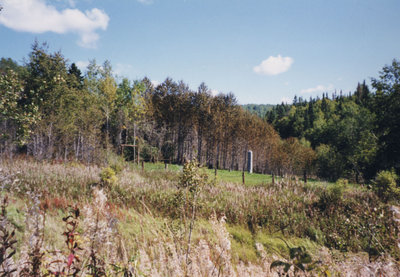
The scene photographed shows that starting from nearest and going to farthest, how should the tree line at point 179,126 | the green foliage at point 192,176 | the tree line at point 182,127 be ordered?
the green foliage at point 192,176 → the tree line at point 182,127 → the tree line at point 179,126

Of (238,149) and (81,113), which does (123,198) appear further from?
(238,149)

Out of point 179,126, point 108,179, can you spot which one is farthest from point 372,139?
point 108,179

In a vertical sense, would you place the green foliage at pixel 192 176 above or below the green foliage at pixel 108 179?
above

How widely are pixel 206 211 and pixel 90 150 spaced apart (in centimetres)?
1626

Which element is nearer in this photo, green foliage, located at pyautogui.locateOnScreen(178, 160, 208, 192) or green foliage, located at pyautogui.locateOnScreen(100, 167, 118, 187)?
green foliage, located at pyautogui.locateOnScreen(178, 160, 208, 192)

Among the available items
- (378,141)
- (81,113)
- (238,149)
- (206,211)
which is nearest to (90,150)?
(81,113)

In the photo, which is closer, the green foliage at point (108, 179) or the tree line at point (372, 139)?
the green foliage at point (108, 179)

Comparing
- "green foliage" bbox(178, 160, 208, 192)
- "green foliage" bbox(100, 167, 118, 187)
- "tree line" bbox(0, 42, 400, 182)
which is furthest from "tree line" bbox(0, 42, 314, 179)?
"green foliage" bbox(178, 160, 208, 192)

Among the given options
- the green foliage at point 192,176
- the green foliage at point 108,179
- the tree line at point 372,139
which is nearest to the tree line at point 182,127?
the tree line at point 372,139

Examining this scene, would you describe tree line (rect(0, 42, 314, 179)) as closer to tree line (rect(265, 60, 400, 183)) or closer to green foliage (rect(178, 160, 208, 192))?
tree line (rect(265, 60, 400, 183))

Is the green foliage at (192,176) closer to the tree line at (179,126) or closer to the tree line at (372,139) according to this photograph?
the tree line at (372,139)

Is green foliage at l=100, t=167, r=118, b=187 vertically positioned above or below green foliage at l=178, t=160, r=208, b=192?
below

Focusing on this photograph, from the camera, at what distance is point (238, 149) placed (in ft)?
124

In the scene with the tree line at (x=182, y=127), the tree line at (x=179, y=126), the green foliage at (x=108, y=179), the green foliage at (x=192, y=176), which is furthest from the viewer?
the tree line at (x=179, y=126)
